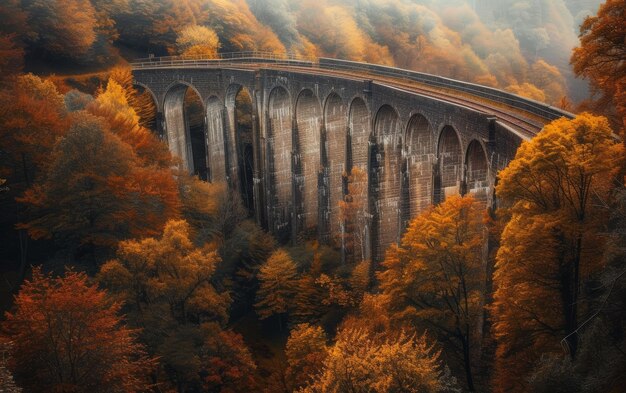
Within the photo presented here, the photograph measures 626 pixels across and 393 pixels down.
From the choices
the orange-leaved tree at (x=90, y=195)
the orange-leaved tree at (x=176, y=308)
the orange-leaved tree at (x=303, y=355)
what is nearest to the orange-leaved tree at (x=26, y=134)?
the orange-leaved tree at (x=90, y=195)

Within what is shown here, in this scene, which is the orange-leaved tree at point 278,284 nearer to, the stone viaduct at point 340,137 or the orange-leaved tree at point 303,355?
the stone viaduct at point 340,137

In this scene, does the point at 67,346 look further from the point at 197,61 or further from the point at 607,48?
the point at 197,61

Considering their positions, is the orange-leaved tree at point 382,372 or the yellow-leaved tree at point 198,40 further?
the yellow-leaved tree at point 198,40

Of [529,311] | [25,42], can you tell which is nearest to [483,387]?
[529,311]

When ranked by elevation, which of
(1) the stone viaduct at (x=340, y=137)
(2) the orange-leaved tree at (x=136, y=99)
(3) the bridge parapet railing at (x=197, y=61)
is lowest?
(1) the stone viaduct at (x=340, y=137)

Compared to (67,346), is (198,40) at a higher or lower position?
higher

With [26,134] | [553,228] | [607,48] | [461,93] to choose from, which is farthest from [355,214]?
[553,228]

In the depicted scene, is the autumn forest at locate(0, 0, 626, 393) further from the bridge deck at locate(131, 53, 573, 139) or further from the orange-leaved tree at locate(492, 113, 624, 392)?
the bridge deck at locate(131, 53, 573, 139)
